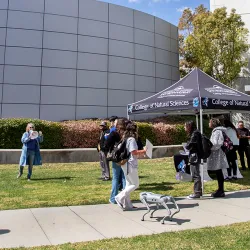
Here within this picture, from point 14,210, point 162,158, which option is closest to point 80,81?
point 162,158

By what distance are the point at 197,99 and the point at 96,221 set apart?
161 inches

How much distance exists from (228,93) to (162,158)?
6.57 m

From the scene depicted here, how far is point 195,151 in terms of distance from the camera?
7.57m

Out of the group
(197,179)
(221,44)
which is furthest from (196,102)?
(221,44)

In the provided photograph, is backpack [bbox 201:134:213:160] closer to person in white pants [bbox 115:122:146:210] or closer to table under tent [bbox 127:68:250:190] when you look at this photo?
table under tent [bbox 127:68:250:190]

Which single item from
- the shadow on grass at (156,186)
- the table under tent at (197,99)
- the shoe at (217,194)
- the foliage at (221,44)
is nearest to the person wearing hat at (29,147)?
the table under tent at (197,99)

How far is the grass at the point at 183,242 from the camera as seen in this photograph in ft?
14.4

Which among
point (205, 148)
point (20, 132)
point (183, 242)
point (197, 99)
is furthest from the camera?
point (20, 132)

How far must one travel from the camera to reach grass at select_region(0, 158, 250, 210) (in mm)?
7293

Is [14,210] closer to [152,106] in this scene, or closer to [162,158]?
[152,106]

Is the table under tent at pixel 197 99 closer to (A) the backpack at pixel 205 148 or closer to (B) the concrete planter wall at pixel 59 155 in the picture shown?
(A) the backpack at pixel 205 148

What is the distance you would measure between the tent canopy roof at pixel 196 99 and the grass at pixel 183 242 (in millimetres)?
3780

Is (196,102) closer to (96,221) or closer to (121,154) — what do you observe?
(121,154)

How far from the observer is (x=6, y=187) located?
877 cm
